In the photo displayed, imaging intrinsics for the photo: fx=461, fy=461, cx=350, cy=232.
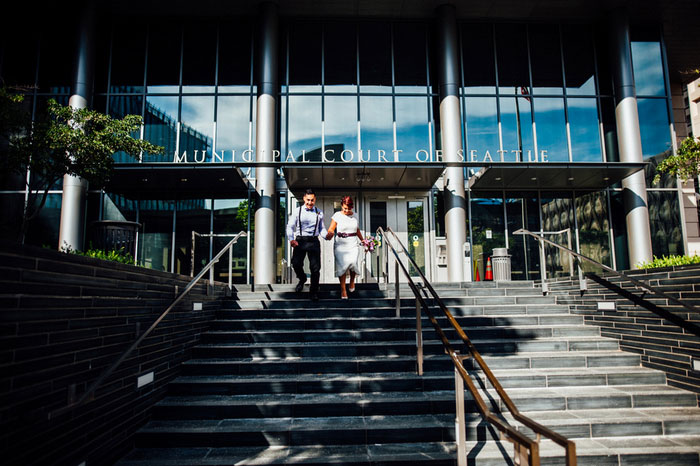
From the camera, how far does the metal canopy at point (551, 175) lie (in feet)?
37.0

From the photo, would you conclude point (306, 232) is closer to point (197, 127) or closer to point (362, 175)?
point (362, 175)

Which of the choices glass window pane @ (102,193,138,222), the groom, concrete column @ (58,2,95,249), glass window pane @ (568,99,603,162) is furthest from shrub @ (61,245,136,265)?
glass window pane @ (568,99,603,162)

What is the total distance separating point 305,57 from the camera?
14.0m

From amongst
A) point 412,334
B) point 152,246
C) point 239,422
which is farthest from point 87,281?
point 152,246

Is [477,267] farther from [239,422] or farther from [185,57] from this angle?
[185,57]

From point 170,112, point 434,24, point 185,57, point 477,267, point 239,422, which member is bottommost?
point 239,422

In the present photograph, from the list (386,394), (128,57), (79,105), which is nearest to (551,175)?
(386,394)

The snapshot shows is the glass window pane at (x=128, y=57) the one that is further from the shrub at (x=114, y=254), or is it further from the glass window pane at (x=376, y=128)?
the shrub at (x=114, y=254)

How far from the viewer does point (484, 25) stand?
14.2 meters

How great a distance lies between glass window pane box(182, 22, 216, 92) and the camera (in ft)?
45.1

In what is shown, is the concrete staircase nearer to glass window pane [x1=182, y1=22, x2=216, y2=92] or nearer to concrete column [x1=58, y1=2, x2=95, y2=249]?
concrete column [x1=58, y1=2, x2=95, y2=249]

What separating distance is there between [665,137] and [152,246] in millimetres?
15120

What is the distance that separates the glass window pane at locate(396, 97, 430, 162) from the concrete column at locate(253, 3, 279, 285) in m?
3.67

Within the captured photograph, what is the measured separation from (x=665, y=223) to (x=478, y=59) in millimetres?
7236
